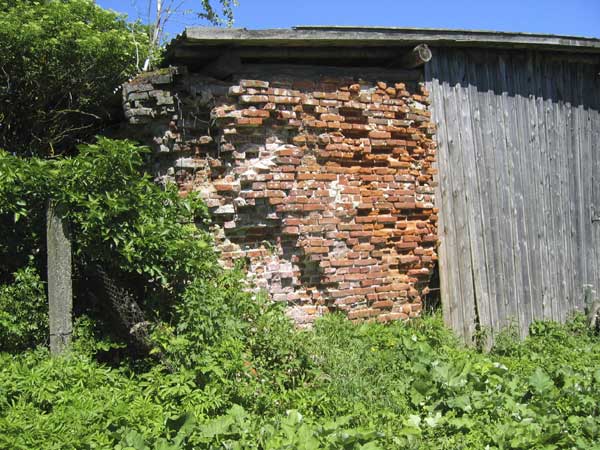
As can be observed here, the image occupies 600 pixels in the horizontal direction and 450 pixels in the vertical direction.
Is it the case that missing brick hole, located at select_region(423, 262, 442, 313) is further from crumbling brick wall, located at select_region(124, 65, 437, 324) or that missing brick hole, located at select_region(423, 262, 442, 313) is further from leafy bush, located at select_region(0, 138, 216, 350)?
leafy bush, located at select_region(0, 138, 216, 350)

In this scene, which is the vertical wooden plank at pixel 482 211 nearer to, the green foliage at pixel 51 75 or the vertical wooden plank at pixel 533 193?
the vertical wooden plank at pixel 533 193

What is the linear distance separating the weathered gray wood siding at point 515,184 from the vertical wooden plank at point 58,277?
4340 mm

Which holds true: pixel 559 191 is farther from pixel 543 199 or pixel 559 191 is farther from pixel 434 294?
pixel 434 294

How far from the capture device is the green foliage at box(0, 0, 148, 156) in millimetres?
10281

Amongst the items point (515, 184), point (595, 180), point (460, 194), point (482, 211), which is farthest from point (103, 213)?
point (595, 180)

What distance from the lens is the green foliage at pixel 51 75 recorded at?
10281 millimetres

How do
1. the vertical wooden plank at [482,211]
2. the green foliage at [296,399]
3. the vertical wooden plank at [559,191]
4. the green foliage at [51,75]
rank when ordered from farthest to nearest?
the green foliage at [51,75], the vertical wooden plank at [559,191], the vertical wooden plank at [482,211], the green foliage at [296,399]

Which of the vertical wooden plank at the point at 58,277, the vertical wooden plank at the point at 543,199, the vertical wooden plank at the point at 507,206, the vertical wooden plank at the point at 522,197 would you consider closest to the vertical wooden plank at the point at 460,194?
the vertical wooden plank at the point at 507,206

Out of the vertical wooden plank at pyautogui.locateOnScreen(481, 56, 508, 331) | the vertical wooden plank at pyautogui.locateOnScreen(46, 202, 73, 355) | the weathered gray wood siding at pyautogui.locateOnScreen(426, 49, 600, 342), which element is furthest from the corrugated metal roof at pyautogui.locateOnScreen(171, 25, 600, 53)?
the vertical wooden plank at pyautogui.locateOnScreen(46, 202, 73, 355)

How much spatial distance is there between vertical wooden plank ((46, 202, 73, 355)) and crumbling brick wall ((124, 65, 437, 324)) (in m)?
1.59

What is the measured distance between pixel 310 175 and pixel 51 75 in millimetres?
6364

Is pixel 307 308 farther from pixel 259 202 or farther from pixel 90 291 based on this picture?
pixel 90 291

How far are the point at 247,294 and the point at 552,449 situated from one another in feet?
9.36

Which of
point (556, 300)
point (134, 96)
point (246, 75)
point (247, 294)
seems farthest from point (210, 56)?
point (556, 300)
